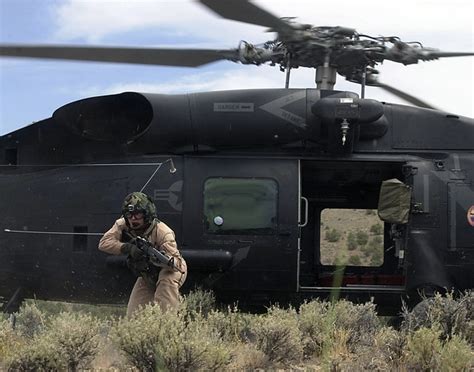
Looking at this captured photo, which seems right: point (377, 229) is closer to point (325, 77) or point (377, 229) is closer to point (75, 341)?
point (325, 77)

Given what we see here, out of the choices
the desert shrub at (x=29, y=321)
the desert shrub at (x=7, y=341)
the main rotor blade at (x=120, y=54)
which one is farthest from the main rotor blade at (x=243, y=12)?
the desert shrub at (x=29, y=321)

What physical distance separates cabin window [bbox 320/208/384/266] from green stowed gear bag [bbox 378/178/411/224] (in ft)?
47.0

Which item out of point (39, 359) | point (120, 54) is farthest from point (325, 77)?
point (39, 359)

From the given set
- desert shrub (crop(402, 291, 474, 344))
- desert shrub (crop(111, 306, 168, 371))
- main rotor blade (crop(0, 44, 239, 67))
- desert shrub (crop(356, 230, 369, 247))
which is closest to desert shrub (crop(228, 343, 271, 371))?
desert shrub (crop(111, 306, 168, 371))

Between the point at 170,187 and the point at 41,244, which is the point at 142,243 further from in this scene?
the point at 41,244

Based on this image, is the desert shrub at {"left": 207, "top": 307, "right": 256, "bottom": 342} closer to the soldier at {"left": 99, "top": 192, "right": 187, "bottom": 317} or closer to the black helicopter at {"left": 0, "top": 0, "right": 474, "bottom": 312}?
the soldier at {"left": 99, "top": 192, "right": 187, "bottom": 317}

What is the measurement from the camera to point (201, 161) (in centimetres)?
795

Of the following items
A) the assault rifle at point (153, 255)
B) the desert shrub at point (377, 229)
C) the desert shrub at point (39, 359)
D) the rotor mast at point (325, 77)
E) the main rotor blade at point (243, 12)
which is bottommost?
the desert shrub at point (377, 229)

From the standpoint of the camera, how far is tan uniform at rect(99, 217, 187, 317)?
5676 mm

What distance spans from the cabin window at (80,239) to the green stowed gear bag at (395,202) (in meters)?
3.80

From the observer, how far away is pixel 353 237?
90.1 feet

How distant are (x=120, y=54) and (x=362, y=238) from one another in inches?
857

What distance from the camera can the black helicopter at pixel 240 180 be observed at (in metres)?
7.70

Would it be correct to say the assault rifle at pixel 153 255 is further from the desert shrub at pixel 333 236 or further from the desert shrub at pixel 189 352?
the desert shrub at pixel 333 236
